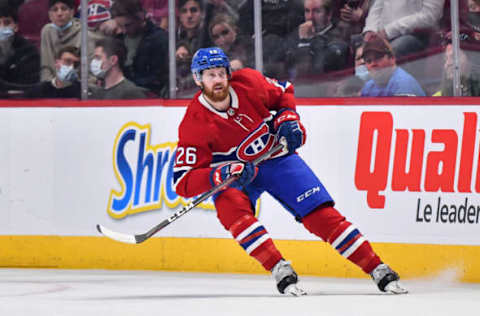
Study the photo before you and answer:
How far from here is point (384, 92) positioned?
4.97m

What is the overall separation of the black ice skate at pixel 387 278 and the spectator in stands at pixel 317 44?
1.47 meters

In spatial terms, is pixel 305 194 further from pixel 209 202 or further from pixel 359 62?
pixel 359 62

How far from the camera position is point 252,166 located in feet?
13.0

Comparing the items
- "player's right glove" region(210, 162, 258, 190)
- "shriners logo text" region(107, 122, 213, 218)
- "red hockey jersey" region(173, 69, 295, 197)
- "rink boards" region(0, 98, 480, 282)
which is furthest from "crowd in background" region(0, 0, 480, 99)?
"player's right glove" region(210, 162, 258, 190)

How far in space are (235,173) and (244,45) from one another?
1513 millimetres

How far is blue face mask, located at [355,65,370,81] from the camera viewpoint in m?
5.02

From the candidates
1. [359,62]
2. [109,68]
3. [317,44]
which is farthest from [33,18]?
[359,62]

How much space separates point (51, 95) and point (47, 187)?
1.79 feet

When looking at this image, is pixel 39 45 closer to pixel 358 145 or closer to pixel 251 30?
pixel 251 30

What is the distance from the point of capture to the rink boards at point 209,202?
185 inches

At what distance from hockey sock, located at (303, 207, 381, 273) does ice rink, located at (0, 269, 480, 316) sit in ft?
0.49

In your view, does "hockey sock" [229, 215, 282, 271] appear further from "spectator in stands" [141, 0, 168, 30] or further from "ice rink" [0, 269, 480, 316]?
"spectator in stands" [141, 0, 168, 30]

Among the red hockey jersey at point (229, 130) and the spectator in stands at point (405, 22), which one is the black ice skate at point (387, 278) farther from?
the spectator in stands at point (405, 22)

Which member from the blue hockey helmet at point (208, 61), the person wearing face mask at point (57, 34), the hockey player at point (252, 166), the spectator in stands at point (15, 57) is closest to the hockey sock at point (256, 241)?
the hockey player at point (252, 166)
